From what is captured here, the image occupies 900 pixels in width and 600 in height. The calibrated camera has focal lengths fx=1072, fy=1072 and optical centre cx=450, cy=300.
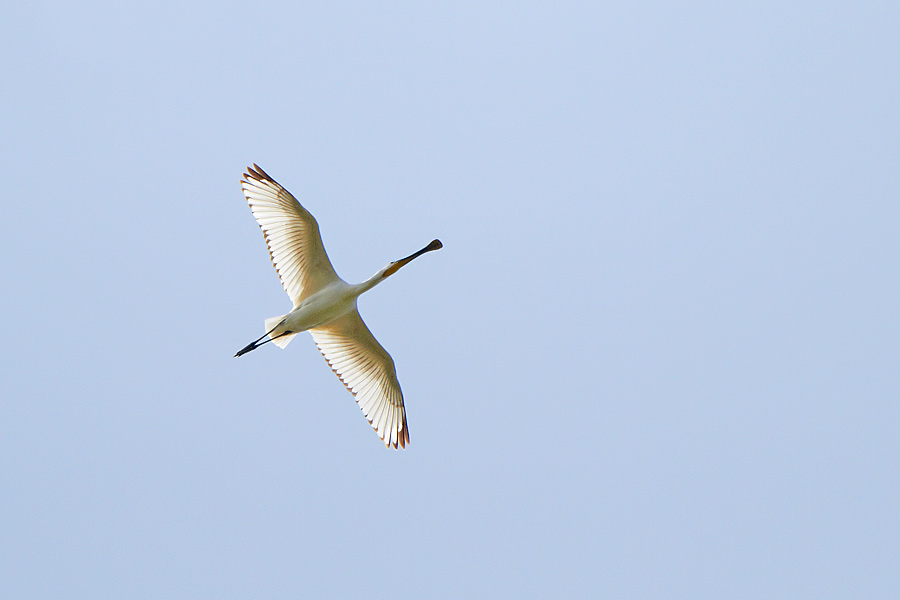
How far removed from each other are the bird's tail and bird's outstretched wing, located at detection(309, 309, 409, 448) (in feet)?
1.41

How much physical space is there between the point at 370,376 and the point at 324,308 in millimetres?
1182

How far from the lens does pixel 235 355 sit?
11008 mm

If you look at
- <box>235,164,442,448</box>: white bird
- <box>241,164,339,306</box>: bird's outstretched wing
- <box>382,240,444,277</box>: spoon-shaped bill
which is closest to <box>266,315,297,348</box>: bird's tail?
<box>235,164,442,448</box>: white bird

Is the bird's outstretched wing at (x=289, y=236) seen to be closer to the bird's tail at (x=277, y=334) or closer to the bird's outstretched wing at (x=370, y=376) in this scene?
the bird's tail at (x=277, y=334)

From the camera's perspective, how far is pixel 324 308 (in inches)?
416

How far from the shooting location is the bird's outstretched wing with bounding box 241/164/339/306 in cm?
1066

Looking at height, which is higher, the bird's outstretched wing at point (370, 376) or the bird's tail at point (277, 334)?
the bird's tail at point (277, 334)

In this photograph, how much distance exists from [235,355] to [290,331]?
70 centimetres

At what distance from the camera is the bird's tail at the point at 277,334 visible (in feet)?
35.0

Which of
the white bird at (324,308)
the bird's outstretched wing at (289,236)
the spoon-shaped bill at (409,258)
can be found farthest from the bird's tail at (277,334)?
the spoon-shaped bill at (409,258)

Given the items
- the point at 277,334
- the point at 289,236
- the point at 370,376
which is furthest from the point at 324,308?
the point at 370,376

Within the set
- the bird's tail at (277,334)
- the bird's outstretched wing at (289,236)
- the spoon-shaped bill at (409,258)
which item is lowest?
Result: the bird's tail at (277,334)

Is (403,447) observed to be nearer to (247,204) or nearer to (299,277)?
(299,277)

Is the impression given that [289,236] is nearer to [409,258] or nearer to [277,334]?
[277,334]
